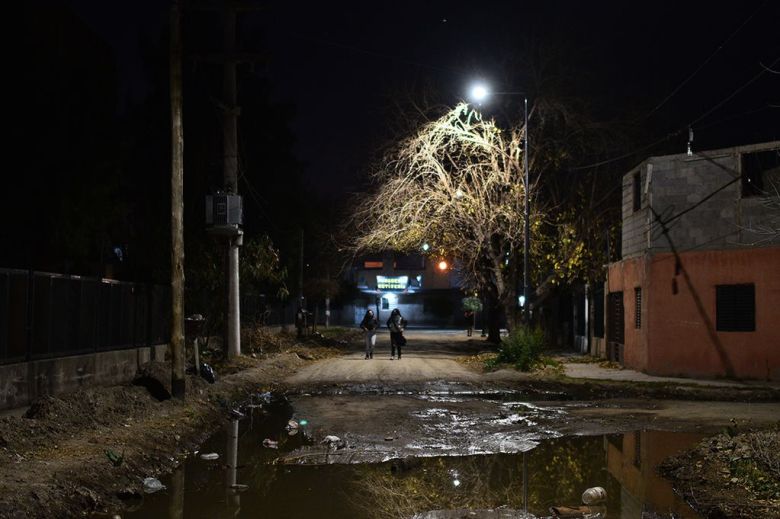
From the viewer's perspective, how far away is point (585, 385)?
20.0 m

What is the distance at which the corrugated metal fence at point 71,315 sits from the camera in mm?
12422

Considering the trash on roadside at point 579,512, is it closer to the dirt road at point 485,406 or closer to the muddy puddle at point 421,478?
the muddy puddle at point 421,478

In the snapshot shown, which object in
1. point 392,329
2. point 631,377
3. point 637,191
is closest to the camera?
point 631,377

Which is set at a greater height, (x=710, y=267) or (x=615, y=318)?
(x=710, y=267)

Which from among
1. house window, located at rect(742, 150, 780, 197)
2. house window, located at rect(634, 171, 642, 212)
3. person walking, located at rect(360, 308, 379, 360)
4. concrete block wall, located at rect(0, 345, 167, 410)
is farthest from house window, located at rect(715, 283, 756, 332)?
concrete block wall, located at rect(0, 345, 167, 410)

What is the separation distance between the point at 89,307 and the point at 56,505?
8.46 metres

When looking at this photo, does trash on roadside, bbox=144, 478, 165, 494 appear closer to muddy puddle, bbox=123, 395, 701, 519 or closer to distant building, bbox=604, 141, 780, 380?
muddy puddle, bbox=123, 395, 701, 519

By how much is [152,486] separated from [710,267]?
16.8m

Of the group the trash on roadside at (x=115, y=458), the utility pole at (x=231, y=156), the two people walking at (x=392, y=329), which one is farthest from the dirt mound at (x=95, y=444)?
the two people walking at (x=392, y=329)

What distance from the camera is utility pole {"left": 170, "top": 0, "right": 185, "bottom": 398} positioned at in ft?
48.1

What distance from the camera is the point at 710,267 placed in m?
21.3

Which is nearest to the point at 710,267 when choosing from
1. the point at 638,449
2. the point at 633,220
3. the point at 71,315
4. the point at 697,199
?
the point at 697,199

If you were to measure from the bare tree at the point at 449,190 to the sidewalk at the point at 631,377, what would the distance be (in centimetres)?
670

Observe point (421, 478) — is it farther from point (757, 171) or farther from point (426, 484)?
point (757, 171)
